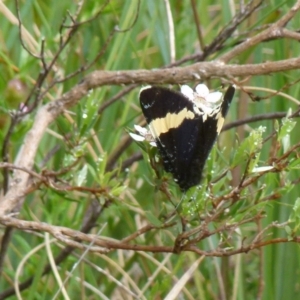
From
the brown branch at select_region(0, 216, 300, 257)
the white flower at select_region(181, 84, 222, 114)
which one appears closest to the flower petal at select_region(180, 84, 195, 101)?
the white flower at select_region(181, 84, 222, 114)

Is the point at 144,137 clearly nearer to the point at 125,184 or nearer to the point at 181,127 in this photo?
the point at 181,127

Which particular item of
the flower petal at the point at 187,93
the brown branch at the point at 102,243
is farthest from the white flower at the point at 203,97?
the brown branch at the point at 102,243

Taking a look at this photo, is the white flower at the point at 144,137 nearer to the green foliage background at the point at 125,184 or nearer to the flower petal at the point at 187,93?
the flower petal at the point at 187,93

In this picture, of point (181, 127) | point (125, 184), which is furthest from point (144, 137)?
point (125, 184)

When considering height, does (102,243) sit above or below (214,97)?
below

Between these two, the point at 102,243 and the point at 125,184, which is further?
the point at 125,184

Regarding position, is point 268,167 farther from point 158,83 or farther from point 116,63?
point 116,63
